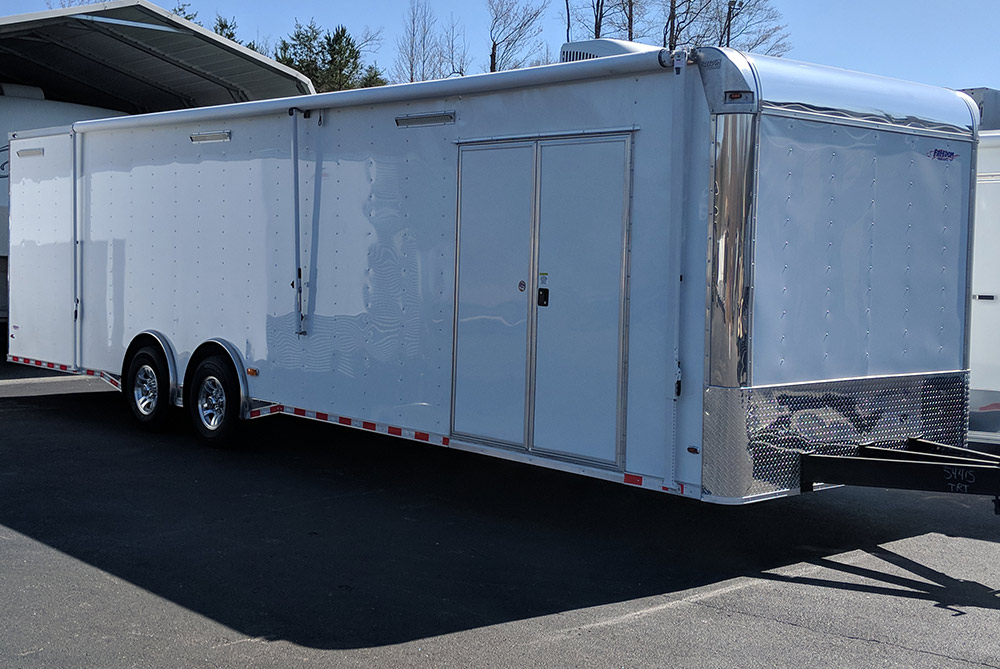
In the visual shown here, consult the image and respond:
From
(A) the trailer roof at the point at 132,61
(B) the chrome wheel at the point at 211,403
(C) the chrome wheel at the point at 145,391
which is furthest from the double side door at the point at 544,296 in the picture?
(A) the trailer roof at the point at 132,61

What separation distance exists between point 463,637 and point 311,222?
4.29 metres

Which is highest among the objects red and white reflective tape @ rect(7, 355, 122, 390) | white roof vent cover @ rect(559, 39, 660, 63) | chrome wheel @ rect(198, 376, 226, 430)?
white roof vent cover @ rect(559, 39, 660, 63)

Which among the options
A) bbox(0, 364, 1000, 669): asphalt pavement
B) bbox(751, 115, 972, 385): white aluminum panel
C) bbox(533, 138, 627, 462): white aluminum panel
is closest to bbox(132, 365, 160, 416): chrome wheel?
bbox(0, 364, 1000, 669): asphalt pavement

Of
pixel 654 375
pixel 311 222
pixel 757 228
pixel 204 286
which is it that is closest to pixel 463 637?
pixel 654 375

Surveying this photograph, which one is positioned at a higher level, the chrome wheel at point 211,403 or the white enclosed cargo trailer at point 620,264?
the white enclosed cargo trailer at point 620,264

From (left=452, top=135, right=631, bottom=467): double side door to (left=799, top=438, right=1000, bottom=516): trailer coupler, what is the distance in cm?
111

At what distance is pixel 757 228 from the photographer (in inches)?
230

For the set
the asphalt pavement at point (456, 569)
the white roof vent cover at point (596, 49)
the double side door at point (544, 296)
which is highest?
the white roof vent cover at point (596, 49)

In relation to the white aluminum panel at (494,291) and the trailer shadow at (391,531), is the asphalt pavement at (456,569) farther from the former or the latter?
the white aluminum panel at (494,291)

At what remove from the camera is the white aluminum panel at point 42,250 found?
10.9 meters

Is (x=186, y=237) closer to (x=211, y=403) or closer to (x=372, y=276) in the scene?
Result: (x=211, y=403)

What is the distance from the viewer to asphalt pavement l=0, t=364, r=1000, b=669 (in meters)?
4.88

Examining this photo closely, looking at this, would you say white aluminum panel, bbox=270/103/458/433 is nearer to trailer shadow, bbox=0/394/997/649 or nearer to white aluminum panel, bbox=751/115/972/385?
trailer shadow, bbox=0/394/997/649

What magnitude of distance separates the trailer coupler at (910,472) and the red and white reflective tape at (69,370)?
7.11m
